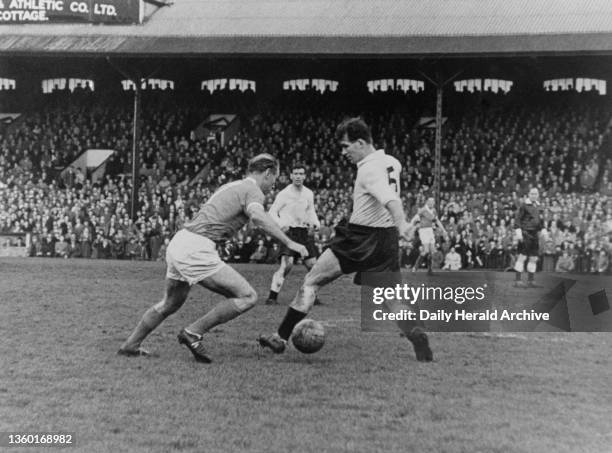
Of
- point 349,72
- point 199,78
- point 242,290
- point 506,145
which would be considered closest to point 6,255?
point 199,78

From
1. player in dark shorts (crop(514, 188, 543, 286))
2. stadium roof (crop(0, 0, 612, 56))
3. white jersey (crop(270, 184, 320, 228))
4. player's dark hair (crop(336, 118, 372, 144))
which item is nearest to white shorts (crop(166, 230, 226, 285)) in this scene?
player's dark hair (crop(336, 118, 372, 144))

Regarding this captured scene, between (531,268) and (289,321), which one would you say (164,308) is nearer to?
(289,321)

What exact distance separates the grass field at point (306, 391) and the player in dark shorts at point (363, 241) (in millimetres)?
324

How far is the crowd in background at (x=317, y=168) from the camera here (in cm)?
2186

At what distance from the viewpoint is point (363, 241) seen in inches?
290

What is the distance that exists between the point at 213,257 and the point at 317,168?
1975 centimetres

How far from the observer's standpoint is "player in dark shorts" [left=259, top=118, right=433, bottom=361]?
24.1 feet

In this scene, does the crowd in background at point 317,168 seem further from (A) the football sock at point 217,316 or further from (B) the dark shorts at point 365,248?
(A) the football sock at point 217,316

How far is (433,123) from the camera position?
2884cm

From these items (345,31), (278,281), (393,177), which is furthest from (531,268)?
(345,31)

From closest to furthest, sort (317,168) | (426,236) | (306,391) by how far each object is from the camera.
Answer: (306,391) → (426,236) → (317,168)

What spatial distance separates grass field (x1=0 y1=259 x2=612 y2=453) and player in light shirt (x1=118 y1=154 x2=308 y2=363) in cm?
36

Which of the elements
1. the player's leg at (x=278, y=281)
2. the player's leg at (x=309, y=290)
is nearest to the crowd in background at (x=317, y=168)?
the player's leg at (x=278, y=281)

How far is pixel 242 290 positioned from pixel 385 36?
61.3ft
